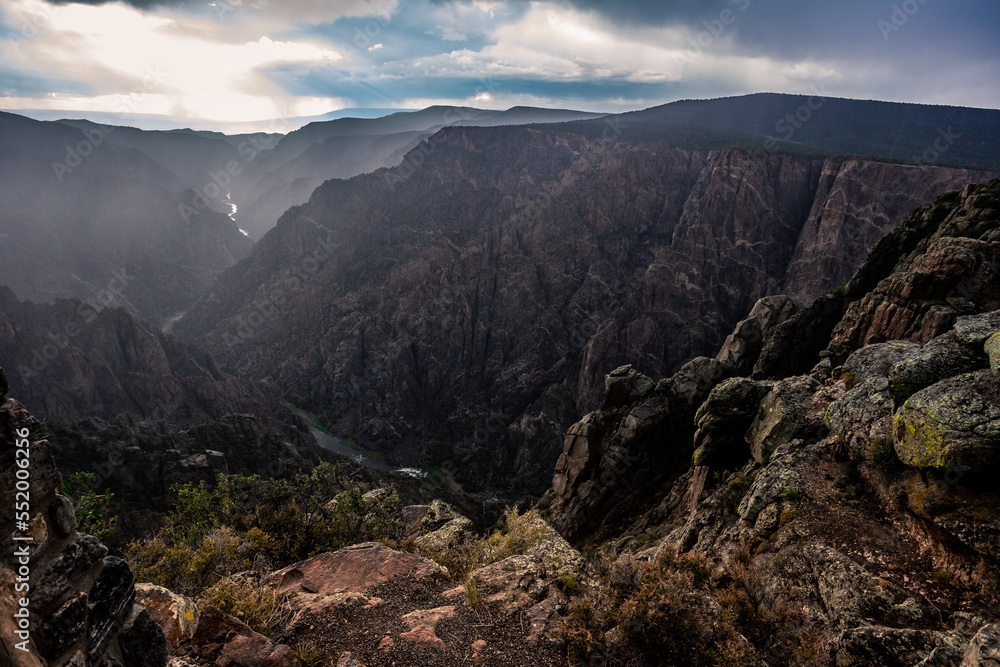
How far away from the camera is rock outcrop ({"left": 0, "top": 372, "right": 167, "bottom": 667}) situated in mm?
5340

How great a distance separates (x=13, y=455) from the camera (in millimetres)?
5613

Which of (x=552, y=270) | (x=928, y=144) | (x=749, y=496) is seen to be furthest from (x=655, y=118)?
(x=749, y=496)

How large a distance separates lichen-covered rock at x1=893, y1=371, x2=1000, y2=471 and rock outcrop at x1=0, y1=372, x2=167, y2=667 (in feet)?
52.5

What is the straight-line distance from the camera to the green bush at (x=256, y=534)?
1248 cm

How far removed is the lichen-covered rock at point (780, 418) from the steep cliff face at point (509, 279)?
53782 mm

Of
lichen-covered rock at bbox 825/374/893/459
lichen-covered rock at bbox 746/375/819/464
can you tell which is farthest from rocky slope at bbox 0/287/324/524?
lichen-covered rock at bbox 825/374/893/459

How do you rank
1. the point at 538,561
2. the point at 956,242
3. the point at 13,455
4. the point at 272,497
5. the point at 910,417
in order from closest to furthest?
the point at 13,455
the point at 910,417
the point at 538,561
the point at 272,497
the point at 956,242

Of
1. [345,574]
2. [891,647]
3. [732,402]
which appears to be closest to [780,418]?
[732,402]

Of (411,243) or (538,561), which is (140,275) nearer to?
(411,243)

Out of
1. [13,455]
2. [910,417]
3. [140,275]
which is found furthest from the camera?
[140,275]

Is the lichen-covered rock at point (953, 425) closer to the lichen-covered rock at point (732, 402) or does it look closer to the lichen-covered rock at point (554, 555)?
the lichen-covered rock at point (732, 402)

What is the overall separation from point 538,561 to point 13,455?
35.0 feet

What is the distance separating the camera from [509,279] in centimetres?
9356

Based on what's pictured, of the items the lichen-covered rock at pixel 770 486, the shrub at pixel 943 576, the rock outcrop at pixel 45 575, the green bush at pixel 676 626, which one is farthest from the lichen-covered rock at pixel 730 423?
the rock outcrop at pixel 45 575
